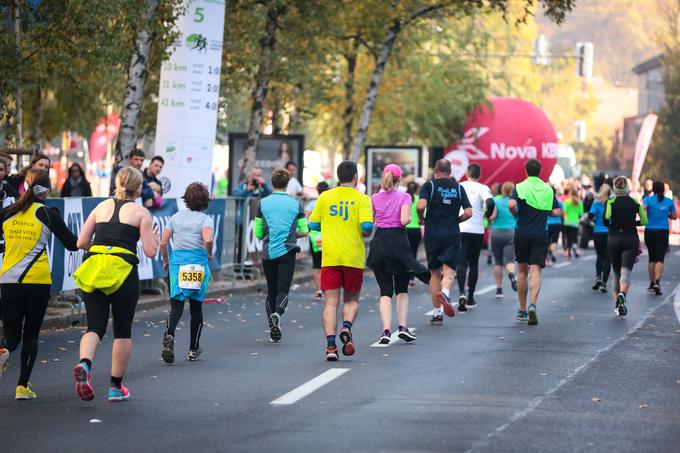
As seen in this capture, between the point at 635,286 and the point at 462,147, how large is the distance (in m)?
19.6

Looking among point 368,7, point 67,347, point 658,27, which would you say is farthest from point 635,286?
point 658,27

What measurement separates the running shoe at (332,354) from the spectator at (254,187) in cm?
1103

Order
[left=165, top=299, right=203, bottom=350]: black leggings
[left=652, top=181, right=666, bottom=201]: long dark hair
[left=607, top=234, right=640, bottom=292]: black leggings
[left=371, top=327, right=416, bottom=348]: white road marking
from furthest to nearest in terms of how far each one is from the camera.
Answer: [left=652, top=181, right=666, bottom=201]: long dark hair, [left=607, top=234, right=640, bottom=292]: black leggings, [left=371, top=327, right=416, bottom=348]: white road marking, [left=165, top=299, right=203, bottom=350]: black leggings

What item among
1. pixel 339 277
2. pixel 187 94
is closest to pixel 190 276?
pixel 339 277

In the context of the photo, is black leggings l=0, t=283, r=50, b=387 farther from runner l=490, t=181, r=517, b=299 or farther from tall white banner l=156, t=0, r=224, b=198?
runner l=490, t=181, r=517, b=299

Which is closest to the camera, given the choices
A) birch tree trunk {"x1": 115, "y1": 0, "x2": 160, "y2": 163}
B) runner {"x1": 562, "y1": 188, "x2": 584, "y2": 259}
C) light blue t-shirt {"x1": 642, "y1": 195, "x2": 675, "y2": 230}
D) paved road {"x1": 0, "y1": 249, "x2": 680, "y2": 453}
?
paved road {"x1": 0, "y1": 249, "x2": 680, "y2": 453}

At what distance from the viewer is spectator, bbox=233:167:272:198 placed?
78.2 ft

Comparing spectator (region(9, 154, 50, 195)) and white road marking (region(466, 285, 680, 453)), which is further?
spectator (region(9, 154, 50, 195))

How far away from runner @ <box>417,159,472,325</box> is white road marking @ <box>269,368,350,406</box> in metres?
4.60

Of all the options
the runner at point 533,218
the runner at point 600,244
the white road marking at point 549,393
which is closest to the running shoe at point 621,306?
the white road marking at point 549,393

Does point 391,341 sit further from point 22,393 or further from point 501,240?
point 501,240

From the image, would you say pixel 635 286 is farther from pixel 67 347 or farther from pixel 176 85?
pixel 67 347

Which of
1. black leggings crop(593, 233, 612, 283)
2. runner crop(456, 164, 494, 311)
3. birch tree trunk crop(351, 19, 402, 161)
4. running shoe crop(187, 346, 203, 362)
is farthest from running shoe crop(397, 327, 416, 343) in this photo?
birch tree trunk crop(351, 19, 402, 161)

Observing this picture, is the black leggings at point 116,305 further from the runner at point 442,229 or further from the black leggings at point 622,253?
the black leggings at point 622,253
